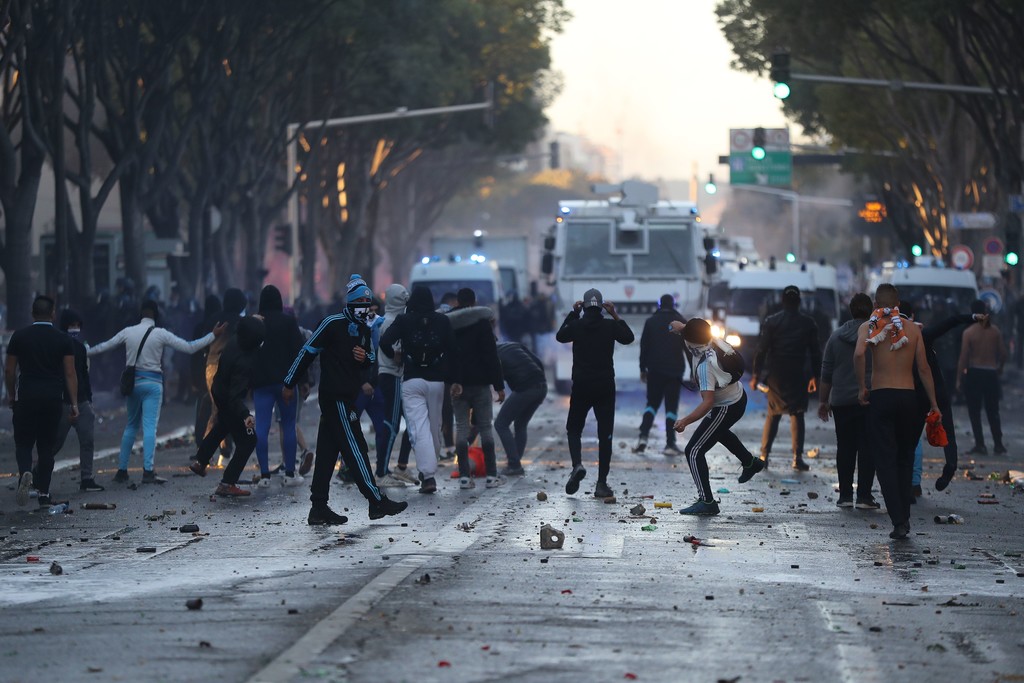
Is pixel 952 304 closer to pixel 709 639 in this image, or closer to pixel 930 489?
pixel 930 489

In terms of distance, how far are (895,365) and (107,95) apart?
21.2 metres

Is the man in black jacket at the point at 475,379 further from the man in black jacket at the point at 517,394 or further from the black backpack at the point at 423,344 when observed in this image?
the black backpack at the point at 423,344

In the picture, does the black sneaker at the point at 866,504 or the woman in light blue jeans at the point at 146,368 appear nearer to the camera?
the black sneaker at the point at 866,504

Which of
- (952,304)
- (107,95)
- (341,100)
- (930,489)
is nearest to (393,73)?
(341,100)

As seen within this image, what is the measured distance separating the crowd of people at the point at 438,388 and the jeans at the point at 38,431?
0.01 m

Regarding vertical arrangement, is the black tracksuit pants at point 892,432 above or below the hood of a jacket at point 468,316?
below

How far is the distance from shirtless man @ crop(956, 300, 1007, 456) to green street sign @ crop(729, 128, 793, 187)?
32026mm

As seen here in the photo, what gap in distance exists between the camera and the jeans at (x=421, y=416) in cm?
1466

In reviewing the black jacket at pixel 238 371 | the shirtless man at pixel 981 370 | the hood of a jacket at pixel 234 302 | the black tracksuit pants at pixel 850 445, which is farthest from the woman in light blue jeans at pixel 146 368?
the shirtless man at pixel 981 370

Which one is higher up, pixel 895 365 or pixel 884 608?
pixel 895 365

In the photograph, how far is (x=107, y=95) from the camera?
30797mm

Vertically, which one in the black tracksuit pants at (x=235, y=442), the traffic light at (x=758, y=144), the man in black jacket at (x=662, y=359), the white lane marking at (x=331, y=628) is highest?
the traffic light at (x=758, y=144)

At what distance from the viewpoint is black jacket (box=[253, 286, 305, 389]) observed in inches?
610

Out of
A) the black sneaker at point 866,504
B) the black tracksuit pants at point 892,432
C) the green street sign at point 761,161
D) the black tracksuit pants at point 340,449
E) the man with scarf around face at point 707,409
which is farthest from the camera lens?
the green street sign at point 761,161
